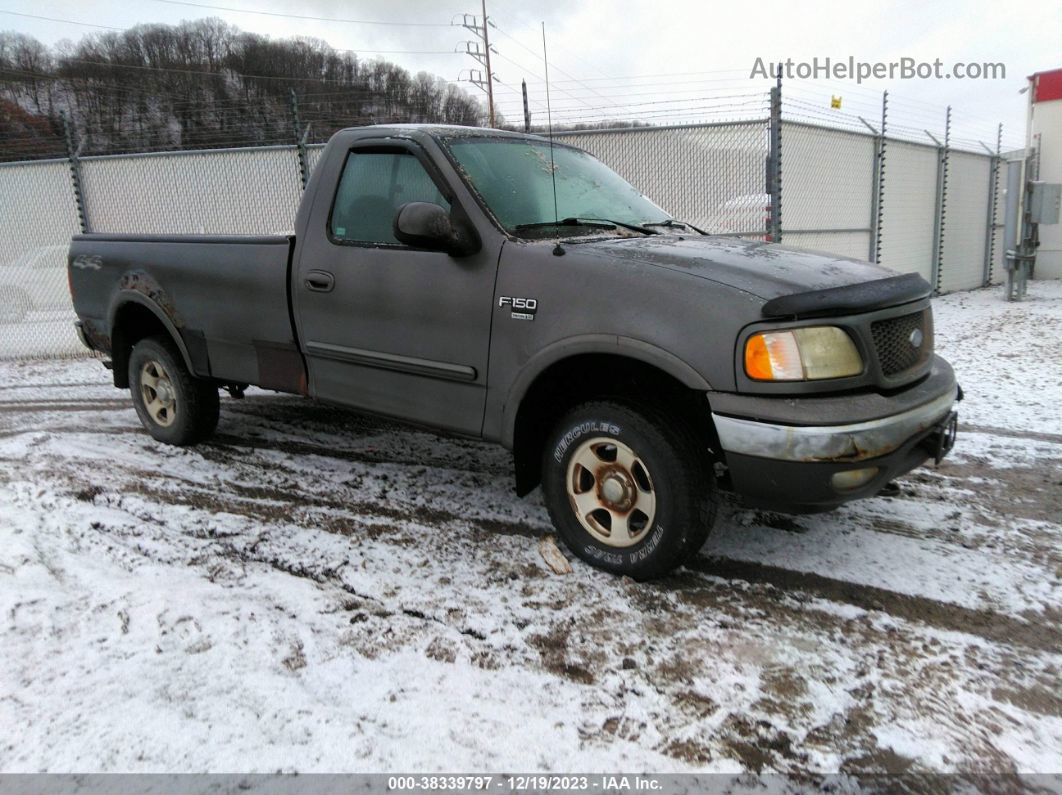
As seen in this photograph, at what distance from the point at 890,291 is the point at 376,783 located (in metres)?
2.61

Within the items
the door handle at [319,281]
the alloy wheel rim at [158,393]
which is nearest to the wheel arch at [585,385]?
the door handle at [319,281]

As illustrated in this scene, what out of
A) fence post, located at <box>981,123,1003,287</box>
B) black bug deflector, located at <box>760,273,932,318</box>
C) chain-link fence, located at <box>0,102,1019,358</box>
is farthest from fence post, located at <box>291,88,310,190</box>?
fence post, located at <box>981,123,1003,287</box>

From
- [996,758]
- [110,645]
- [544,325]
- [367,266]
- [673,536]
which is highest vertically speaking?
[367,266]

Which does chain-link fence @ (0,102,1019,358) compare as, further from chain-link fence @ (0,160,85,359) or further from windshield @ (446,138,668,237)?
windshield @ (446,138,668,237)

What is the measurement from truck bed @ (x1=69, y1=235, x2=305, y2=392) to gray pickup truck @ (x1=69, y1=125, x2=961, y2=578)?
0.06ft

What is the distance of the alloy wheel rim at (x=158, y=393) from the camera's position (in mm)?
5145

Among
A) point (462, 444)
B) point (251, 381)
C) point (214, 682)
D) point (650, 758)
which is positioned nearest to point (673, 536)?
point (650, 758)

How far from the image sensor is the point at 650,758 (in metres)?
2.16

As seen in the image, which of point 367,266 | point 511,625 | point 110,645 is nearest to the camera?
point 110,645

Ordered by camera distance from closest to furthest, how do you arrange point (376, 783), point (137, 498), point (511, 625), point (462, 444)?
1. point (376, 783)
2. point (511, 625)
3. point (137, 498)
4. point (462, 444)

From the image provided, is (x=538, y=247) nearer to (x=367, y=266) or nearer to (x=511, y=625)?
(x=367, y=266)

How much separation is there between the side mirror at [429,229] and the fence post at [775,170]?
673 cm

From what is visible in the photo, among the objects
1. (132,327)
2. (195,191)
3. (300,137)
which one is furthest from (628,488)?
(195,191)

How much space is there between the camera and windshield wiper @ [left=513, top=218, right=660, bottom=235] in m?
3.54
